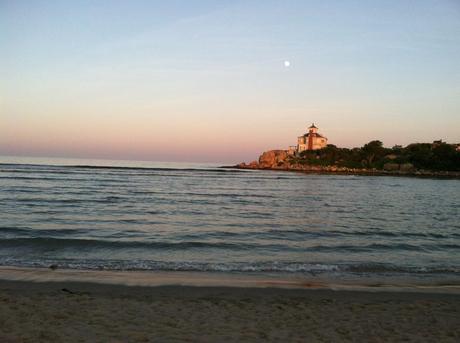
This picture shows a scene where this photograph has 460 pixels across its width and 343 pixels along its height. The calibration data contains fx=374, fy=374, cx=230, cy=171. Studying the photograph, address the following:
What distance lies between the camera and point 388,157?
383ft

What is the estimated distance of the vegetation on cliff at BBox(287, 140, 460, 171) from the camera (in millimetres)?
102812

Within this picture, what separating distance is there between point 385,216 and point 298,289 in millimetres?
14902

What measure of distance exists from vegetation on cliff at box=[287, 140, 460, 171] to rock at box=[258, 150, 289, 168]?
134 inches

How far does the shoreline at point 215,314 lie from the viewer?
18.6 feet

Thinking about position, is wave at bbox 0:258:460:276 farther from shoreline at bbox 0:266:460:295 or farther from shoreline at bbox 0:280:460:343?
shoreline at bbox 0:280:460:343

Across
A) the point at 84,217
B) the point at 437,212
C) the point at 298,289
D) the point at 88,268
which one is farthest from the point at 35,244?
the point at 437,212

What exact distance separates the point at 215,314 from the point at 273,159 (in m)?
136

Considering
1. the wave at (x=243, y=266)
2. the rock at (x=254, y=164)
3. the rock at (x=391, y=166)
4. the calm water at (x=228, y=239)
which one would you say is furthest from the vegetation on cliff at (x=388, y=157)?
the wave at (x=243, y=266)

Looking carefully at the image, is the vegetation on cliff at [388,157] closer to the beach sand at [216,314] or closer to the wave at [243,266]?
the wave at [243,266]

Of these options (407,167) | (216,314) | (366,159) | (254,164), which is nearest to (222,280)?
(216,314)

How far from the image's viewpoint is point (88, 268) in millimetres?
10070

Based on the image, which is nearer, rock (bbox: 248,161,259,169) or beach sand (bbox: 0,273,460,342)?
beach sand (bbox: 0,273,460,342)

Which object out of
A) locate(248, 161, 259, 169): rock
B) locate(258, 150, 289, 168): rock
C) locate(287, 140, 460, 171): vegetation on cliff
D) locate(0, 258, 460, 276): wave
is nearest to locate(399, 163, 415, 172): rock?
locate(287, 140, 460, 171): vegetation on cliff

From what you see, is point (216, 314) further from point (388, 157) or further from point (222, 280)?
point (388, 157)
